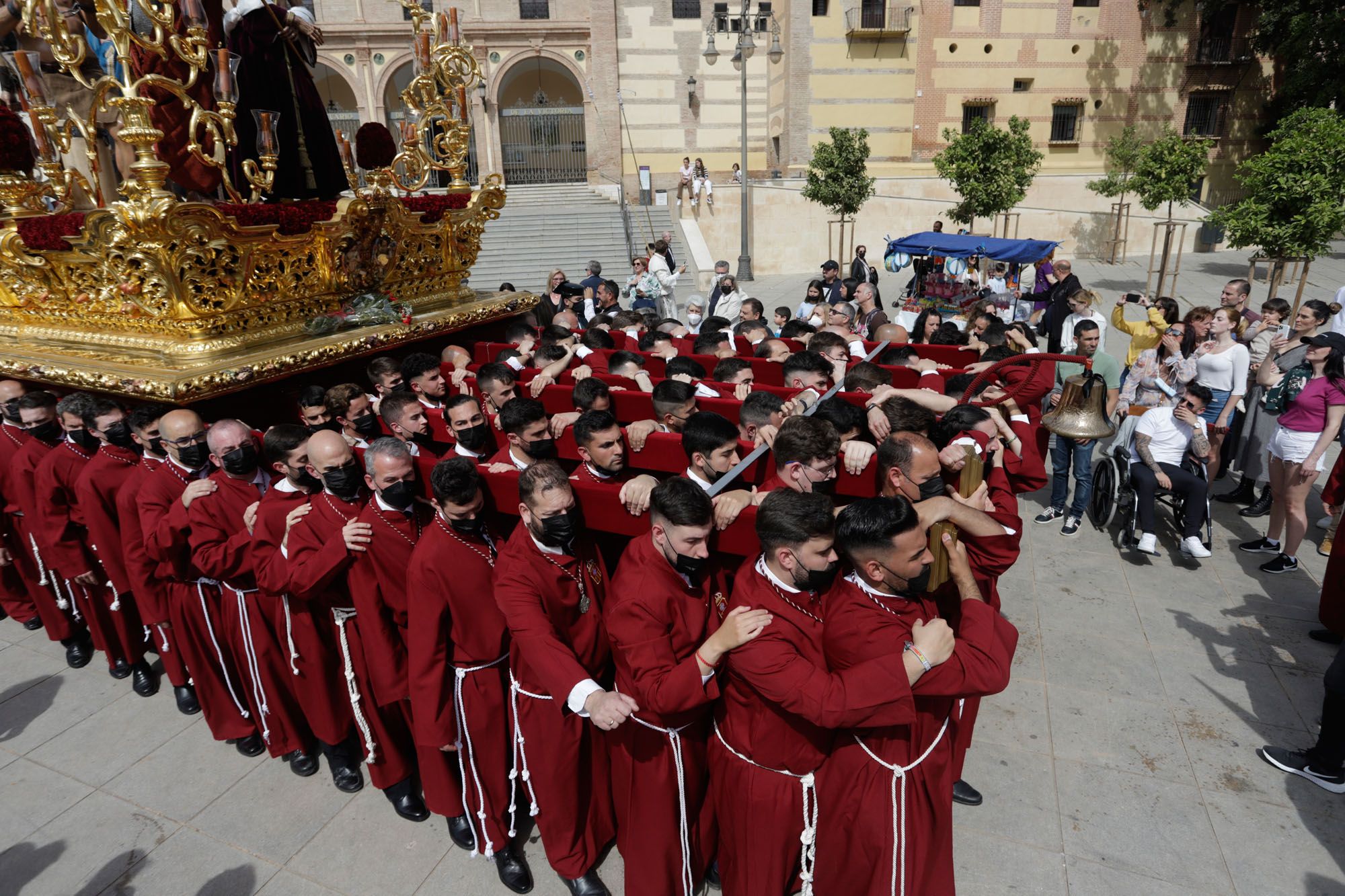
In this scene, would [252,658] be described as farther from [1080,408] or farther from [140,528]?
[1080,408]

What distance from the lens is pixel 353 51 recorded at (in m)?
25.5

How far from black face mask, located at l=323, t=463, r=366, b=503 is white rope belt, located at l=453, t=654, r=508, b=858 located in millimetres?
1016

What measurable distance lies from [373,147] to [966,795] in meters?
6.92

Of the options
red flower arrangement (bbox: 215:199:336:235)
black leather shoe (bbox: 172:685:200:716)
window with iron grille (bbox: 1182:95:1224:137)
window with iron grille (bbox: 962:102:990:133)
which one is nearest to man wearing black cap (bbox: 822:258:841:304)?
red flower arrangement (bbox: 215:199:336:235)

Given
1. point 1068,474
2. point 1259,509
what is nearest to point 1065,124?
point 1259,509

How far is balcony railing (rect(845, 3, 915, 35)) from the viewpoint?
998 inches

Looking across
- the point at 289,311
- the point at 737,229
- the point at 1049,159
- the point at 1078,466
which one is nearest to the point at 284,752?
the point at 289,311

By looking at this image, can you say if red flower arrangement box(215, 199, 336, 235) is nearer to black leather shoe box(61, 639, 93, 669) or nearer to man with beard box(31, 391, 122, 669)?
man with beard box(31, 391, 122, 669)

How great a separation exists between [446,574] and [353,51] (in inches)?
1105

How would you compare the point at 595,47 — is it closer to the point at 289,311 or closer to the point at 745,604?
the point at 289,311

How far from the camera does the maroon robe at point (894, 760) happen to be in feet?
8.66

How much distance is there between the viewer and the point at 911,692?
252cm

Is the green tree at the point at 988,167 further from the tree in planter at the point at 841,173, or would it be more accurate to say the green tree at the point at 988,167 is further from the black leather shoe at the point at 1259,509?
the black leather shoe at the point at 1259,509

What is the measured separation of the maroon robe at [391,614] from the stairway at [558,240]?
15535 millimetres
